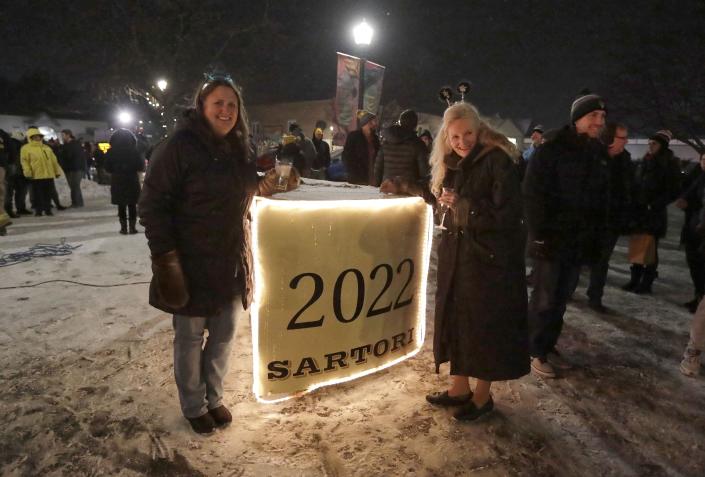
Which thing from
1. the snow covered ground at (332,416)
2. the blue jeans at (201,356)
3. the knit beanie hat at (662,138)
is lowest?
the snow covered ground at (332,416)

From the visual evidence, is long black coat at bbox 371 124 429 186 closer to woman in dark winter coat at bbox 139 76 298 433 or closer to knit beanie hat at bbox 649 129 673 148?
knit beanie hat at bbox 649 129 673 148

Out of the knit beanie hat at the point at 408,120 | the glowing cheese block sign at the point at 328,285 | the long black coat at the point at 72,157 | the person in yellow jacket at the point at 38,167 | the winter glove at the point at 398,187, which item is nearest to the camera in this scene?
the glowing cheese block sign at the point at 328,285

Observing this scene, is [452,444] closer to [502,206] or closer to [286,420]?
[286,420]

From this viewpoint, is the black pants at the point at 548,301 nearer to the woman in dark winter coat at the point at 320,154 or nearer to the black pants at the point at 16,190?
the woman in dark winter coat at the point at 320,154

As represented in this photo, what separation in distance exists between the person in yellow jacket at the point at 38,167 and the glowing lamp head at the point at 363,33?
6668 millimetres

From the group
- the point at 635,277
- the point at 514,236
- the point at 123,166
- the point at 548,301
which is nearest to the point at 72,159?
the point at 123,166

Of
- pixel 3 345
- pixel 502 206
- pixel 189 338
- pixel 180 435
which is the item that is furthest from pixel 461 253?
pixel 3 345

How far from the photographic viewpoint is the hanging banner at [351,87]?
29.3ft

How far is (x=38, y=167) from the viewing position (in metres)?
9.23

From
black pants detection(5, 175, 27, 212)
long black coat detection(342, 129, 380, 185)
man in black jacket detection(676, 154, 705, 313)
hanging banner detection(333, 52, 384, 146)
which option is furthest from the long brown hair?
black pants detection(5, 175, 27, 212)

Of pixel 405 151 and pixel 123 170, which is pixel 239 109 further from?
pixel 123 170

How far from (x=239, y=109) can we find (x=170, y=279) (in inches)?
39.0

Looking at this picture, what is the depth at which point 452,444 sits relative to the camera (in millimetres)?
2549

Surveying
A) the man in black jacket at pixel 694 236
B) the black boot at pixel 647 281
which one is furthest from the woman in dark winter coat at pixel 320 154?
the man in black jacket at pixel 694 236
